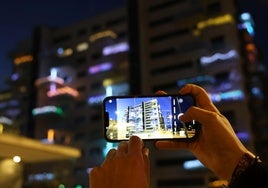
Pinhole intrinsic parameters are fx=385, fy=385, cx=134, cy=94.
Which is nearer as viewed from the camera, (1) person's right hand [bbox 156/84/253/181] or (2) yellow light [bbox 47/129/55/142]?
(1) person's right hand [bbox 156/84/253/181]

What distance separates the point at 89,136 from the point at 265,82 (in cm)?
1606

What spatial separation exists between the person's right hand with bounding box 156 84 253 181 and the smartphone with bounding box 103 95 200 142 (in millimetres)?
58

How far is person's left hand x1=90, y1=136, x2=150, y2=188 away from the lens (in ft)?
2.97

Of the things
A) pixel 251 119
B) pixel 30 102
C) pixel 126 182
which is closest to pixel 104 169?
pixel 126 182

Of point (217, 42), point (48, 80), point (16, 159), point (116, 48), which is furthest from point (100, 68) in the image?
point (16, 159)

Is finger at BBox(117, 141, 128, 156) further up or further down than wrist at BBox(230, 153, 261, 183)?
further up

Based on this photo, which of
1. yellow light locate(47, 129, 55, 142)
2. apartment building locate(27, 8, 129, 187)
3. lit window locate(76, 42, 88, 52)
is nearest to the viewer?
apartment building locate(27, 8, 129, 187)

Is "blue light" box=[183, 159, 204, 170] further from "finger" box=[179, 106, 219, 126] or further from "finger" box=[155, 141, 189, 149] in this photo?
"finger" box=[179, 106, 219, 126]

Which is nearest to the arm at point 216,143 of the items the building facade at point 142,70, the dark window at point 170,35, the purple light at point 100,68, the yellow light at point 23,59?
the building facade at point 142,70

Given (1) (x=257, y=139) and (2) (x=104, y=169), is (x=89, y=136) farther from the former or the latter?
(2) (x=104, y=169)

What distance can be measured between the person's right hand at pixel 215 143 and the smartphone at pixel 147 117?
Result: 6 cm

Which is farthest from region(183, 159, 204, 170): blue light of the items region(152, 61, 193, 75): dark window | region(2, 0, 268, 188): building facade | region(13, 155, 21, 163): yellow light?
region(13, 155, 21, 163): yellow light

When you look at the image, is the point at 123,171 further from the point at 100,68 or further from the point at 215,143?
the point at 100,68

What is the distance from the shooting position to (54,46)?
134 feet
